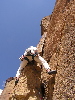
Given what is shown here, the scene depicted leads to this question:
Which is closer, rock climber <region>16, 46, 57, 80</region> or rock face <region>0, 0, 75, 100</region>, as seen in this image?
rock face <region>0, 0, 75, 100</region>

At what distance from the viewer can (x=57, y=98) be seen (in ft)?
16.1

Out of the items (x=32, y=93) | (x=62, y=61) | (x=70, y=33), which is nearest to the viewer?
(x=62, y=61)

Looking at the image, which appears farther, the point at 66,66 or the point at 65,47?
the point at 65,47

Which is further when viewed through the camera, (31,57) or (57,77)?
(31,57)

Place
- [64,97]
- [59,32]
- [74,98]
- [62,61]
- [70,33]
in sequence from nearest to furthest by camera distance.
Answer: [74,98]
[64,97]
[62,61]
[70,33]
[59,32]

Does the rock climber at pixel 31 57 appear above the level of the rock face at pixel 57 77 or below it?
above

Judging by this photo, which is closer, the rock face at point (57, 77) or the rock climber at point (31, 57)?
the rock face at point (57, 77)

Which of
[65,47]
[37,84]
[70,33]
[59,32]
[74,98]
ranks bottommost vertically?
[74,98]

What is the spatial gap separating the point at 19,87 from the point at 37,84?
795 millimetres

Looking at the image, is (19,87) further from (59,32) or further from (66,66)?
(59,32)

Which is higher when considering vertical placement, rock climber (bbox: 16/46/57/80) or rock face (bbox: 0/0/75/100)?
rock climber (bbox: 16/46/57/80)

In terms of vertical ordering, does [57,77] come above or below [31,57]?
below

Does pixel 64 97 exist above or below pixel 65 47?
below

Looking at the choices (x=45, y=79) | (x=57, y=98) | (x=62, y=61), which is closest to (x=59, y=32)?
(x=45, y=79)
